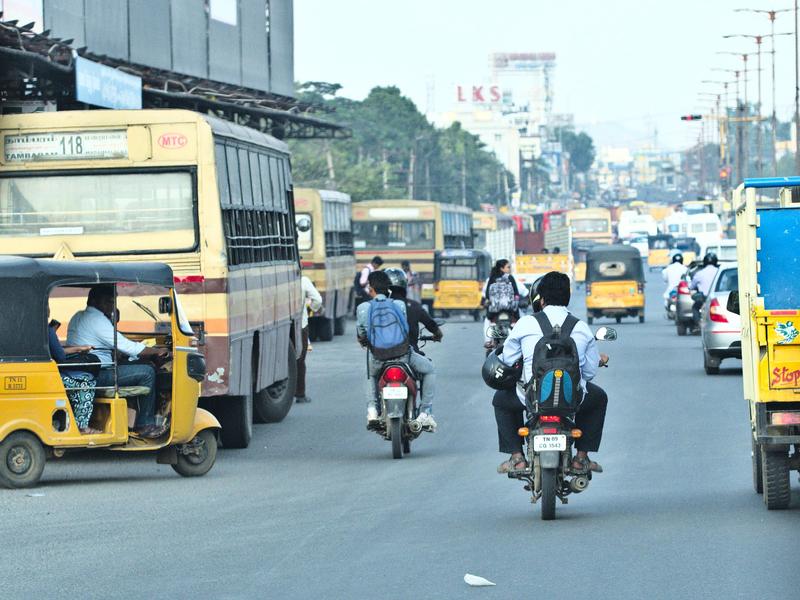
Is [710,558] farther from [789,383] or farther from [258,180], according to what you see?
[258,180]

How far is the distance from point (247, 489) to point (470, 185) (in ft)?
456

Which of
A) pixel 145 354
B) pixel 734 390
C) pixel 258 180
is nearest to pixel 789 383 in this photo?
pixel 145 354

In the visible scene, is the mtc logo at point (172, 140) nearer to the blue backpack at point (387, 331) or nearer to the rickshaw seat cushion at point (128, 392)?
the blue backpack at point (387, 331)

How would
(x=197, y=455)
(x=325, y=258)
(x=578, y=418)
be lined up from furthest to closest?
(x=325, y=258) → (x=197, y=455) → (x=578, y=418)

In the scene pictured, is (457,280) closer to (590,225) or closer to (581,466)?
(581,466)

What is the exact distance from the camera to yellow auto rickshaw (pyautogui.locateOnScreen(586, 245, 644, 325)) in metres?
47.6

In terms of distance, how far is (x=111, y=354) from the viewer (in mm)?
13898

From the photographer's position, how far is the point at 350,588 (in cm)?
854

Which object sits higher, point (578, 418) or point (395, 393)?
point (578, 418)

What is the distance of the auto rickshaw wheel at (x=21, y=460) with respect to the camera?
13.1 m

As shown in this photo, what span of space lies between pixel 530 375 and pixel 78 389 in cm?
398

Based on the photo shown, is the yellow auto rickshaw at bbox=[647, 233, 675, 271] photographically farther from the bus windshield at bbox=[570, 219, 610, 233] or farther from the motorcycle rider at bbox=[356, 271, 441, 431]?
the motorcycle rider at bbox=[356, 271, 441, 431]

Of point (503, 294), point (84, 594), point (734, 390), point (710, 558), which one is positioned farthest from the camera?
point (503, 294)

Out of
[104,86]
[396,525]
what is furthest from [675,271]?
[396,525]
